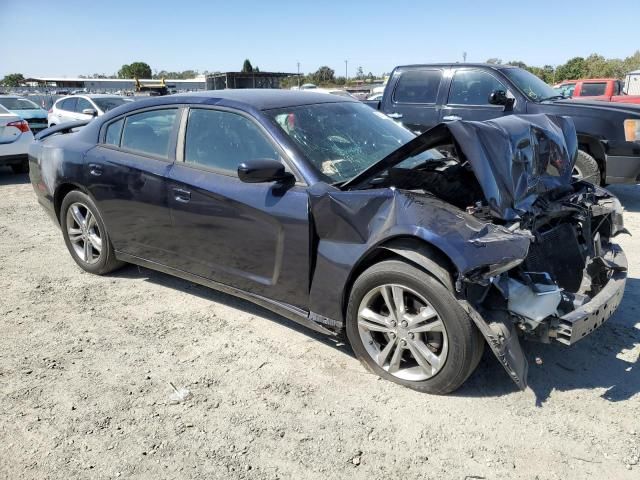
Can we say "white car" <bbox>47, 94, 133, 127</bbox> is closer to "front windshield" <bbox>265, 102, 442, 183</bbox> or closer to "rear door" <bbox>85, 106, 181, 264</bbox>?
"rear door" <bbox>85, 106, 181, 264</bbox>

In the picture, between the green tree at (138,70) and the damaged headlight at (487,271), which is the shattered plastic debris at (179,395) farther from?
the green tree at (138,70)

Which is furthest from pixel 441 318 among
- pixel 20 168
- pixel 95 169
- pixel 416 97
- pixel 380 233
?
pixel 20 168

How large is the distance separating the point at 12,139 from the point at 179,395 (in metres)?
8.95

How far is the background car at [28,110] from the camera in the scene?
13273mm

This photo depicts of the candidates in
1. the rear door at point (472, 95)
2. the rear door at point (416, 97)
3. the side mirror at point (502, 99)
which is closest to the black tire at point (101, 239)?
the rear door at point (416, 97)

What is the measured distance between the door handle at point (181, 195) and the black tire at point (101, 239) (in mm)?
1096

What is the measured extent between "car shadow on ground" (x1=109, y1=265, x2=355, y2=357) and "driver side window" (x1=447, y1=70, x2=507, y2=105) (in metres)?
4.79

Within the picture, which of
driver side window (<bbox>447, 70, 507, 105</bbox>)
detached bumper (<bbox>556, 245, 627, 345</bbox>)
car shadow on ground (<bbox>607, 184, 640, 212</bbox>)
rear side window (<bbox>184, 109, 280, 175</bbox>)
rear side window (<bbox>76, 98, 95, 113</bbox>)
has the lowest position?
car shadow on ground (<bbox>607, 184, 640, 212</bbox>)

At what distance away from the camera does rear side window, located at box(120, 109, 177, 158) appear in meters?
3.82

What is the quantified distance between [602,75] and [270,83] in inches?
1064

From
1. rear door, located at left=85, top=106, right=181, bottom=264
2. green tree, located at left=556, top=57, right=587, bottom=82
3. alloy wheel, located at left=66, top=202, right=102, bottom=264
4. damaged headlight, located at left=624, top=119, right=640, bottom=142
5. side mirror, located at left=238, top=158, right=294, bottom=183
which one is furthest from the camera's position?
green tree, located at left=556, top=57, right=587, bottom=82

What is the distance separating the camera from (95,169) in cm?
421

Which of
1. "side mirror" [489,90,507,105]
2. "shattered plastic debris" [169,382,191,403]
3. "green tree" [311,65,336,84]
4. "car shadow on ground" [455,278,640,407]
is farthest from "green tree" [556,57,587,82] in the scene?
"shattered plastic debris" [169,382,191,403]

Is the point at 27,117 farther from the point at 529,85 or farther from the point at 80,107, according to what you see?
the point at 529,85
